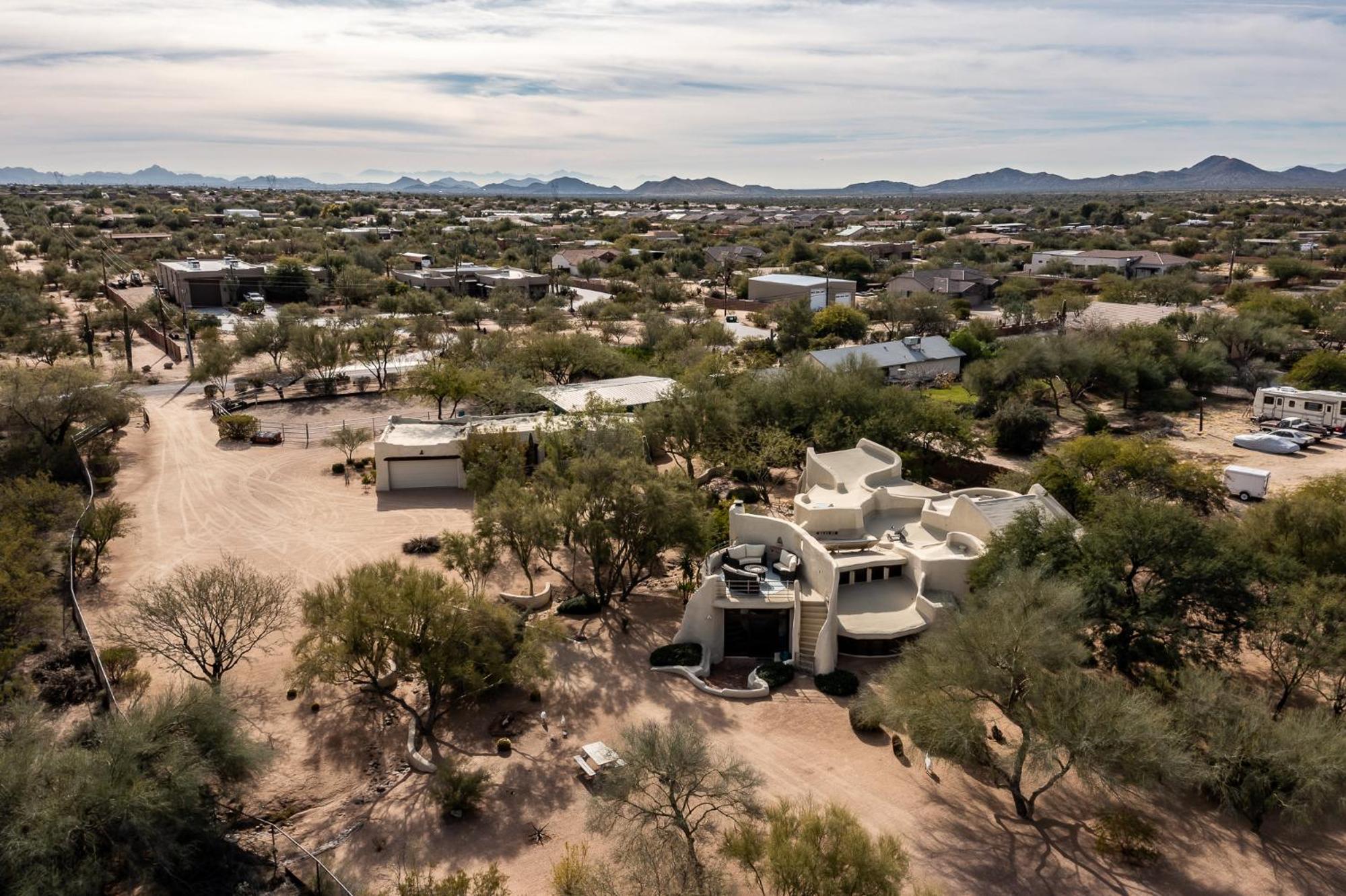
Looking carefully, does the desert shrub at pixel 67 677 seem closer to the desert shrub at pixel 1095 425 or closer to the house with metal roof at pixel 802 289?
the desert shrub at pixel 1095 425

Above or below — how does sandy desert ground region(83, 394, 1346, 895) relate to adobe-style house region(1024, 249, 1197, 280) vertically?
below

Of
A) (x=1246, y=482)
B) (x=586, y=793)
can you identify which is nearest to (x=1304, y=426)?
(x=1246, y=482)

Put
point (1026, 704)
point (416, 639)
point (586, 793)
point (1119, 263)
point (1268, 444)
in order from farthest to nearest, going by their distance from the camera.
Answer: point (1119, 263)
point (1268, 444)
point (416, 639)
point (586, 793)
point (1026, 704)

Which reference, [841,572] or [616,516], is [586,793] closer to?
[616,516]

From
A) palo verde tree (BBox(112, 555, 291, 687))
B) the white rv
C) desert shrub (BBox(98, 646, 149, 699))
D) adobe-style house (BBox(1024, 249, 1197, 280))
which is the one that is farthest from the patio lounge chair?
adobe-style house (BBox(1024, 249, 1197, 280))

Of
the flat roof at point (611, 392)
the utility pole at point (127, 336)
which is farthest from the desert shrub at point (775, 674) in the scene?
the utility pole at point (127, 336)

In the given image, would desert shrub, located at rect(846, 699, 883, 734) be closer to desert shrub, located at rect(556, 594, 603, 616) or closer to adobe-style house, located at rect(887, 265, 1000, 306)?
desert shrub, located at rect(556, 594, 603, 616)

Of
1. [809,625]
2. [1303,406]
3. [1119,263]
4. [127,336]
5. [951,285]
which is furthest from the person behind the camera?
[1119,263]

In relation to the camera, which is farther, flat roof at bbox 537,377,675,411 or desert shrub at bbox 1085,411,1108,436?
desert shrub at bbox 1085,411,1108,436
